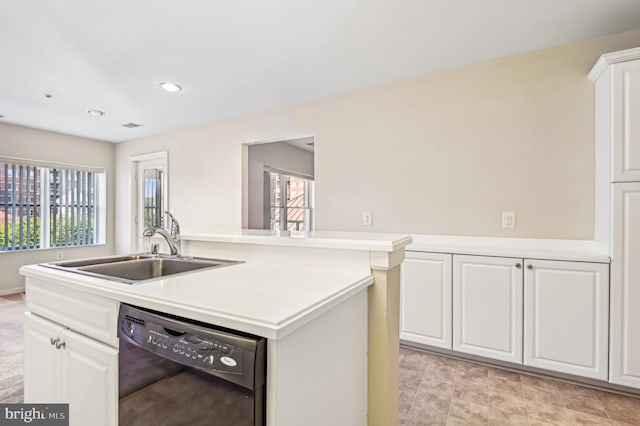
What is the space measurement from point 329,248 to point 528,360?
1754mm

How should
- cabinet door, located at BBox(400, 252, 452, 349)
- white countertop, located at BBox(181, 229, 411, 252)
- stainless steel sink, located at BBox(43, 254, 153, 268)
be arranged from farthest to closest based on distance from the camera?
cabinet door, located at BBox(400, 252, 452, 349), stainless steel sink, located at BBox(43, 254, 153, 268), white countertop, located at BBox(181, 229, 411, 252)

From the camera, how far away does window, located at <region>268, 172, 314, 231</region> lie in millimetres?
5086

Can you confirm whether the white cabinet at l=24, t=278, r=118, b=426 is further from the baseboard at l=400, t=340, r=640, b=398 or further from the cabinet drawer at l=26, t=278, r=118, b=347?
the baseboard at l=400, t=340, r=640, b=398

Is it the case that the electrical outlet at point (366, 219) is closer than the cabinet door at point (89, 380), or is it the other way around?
the cabinet door at point (89, 380)

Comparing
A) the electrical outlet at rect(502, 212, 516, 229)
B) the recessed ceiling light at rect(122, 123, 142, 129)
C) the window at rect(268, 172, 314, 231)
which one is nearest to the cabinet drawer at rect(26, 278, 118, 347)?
the electrical outlet at rect(502, 212, 516, 229)

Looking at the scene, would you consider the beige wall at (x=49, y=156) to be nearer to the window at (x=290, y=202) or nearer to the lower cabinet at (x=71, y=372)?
the window at (x=290, y=202)

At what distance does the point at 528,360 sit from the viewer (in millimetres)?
2137

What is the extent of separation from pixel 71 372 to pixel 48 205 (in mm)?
4663

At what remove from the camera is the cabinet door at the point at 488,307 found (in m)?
2.17

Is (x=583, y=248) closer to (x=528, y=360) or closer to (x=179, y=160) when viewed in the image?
(x=528, y=360)

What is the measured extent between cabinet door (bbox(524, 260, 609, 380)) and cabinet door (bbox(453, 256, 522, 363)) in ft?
0.21

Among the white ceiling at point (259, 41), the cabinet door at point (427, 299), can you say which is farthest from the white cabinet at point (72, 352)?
the cabinet door at point (427, 299)

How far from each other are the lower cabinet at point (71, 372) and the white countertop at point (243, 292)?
21cm

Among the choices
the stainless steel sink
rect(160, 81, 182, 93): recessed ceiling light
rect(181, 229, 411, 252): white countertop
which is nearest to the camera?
rect(181, 229, 411, 252): white countertop
